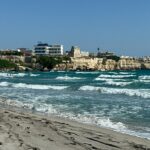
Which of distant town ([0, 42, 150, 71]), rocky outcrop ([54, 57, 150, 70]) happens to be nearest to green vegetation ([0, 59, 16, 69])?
distant town ([0, 42, 150, 71])

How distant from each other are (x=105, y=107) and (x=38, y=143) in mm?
11474

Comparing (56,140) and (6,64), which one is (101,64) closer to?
(6,64)

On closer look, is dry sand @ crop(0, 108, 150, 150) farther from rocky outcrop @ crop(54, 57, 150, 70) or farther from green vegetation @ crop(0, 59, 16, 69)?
rocky outcrop @ crop(54, 57, 150, 70)

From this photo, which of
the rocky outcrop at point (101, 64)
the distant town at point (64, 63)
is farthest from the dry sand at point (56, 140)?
the rocky outcrop at point (101, 64)

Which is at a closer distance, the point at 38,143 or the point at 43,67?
the point at 38,143

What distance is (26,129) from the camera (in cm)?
1080

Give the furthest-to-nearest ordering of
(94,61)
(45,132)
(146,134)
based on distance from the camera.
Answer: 1. (94,61)
2. (146,134)
3. (45,132)

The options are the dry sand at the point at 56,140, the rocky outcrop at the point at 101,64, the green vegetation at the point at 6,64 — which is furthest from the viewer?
the rocky outcrop at the point at 101,64

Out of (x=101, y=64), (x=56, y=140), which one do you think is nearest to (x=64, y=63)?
(x=101, y=64)

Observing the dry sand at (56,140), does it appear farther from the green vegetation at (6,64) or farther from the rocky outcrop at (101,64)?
the rocky outcrop at (101,64)

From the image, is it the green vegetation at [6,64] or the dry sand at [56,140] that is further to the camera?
the green vegetation at [6,64]

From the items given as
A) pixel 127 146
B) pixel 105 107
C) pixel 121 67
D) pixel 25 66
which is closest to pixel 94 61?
pixel 121 67

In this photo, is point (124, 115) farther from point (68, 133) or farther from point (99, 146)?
point (99, 146)

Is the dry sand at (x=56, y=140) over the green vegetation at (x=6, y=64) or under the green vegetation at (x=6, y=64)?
over
